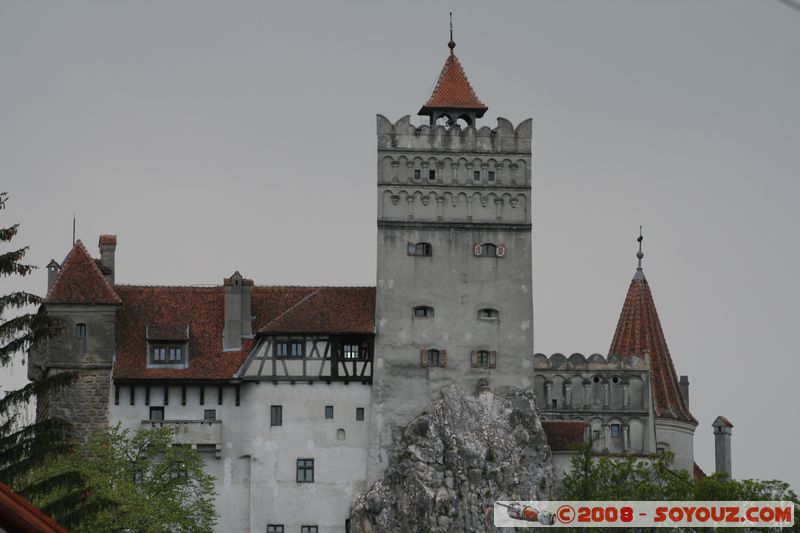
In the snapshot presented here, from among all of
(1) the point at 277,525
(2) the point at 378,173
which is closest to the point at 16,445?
(1) the point at 277,525

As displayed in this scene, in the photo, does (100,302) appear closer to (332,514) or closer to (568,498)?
(332,514)

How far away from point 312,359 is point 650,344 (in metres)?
16.6

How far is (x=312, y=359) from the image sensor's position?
7662cm

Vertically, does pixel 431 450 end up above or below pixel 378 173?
below

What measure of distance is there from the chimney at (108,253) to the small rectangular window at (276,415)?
28.9 feet

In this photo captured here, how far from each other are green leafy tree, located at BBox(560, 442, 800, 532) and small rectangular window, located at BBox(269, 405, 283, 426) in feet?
36.3

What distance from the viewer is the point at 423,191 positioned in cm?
7844

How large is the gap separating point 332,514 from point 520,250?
12.8m

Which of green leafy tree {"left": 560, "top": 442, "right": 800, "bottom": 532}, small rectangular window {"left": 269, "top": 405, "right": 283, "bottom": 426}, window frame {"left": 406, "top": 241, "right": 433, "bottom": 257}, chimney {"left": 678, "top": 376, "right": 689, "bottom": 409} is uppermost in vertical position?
window frame {"left": 406, "top": 241, "right": 433, "bottom": 257}

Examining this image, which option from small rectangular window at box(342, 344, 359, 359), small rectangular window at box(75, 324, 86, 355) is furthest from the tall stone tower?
small rectangular window at box(75, 324, 86, 355)

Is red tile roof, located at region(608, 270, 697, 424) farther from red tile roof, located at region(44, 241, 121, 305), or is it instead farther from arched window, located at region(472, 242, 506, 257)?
red tile roof, located at region(44, 241, 121, 305)

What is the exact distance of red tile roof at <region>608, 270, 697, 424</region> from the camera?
8306 cm

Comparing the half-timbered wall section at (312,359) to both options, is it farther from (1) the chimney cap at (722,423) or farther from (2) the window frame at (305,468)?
(1) the chimney cap at (722,423)

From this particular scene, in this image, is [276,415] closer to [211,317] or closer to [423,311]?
[211,317]
